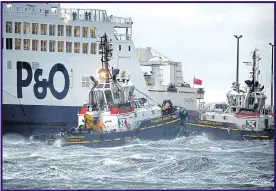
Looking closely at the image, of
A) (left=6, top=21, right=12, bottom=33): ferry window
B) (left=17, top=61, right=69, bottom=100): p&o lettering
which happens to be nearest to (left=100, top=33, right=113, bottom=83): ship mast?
(left=17, top=61, right=69, bottom=100): p&o lettering

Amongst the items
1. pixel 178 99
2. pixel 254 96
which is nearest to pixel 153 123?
pixel 178 99

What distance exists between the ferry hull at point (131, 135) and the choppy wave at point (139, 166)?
0.24 m

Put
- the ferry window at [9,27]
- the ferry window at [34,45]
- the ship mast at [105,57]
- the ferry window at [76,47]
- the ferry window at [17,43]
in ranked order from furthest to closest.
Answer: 1. the ship mast at [105,57]
2. the ferry window at [76,47]
3. the ferry window at [34,45]
4. the ferry window at [17,43]
5. the ferry window at [9,27]

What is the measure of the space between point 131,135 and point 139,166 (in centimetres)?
153

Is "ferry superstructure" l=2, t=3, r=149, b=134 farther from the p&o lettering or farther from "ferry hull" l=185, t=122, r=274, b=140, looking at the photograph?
"ferry hull" l=185, t=122, r=274, b=140

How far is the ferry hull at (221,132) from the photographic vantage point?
14.1 metres

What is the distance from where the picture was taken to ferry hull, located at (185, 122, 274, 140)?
14.1 meters

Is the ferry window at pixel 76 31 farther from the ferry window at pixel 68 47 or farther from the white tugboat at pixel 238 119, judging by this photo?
the white tugboat at pixel 238 119

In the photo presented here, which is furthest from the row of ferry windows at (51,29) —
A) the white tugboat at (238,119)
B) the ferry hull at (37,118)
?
the white tugboat at (238,119)

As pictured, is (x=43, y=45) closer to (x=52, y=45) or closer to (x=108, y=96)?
(x=52, y=45)

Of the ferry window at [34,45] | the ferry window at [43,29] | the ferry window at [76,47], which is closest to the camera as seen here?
the ferry window at [34,45]

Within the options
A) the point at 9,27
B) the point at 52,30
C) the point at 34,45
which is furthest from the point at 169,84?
the point at 9,27

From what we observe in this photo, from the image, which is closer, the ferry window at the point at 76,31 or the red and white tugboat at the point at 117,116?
the red and white tugboat at the point at 117,116

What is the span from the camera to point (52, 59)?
14.3 metres
